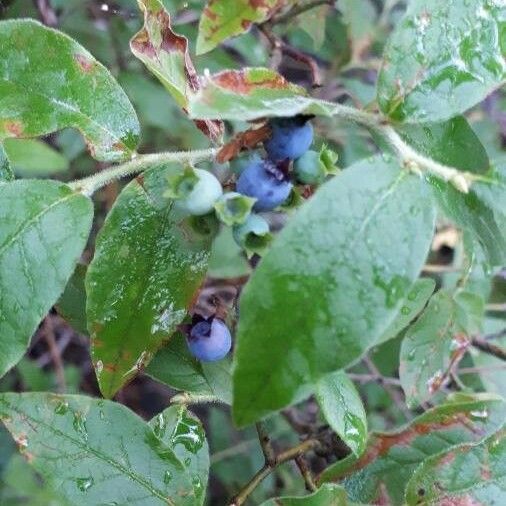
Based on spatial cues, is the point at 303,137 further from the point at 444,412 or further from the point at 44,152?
the point at 44,152

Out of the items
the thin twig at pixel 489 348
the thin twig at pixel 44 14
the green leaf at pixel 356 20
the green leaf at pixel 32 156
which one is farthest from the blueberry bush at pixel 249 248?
the green leaf at pixel 356 20

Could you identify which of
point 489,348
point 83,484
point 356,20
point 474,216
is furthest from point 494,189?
point 356,20

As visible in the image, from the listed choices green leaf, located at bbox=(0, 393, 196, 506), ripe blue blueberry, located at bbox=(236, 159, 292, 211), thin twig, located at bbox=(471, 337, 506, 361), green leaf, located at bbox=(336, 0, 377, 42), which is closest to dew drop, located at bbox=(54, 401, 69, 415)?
green leaf, located at bbox=(0, 393, 196, 506)

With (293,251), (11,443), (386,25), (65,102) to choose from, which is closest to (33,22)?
(65,102)

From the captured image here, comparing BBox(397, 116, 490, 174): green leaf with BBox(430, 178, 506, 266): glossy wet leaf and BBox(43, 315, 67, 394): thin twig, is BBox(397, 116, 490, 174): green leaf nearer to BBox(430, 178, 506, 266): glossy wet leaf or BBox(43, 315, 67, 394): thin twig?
BBox(430, 178, 506, 266): glossy wet leaf

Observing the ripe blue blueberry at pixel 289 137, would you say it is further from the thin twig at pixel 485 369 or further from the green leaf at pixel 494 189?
the thin twig at pixel 485 369

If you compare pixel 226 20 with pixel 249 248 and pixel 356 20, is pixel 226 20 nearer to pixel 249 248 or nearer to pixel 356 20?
pixel 249 248
